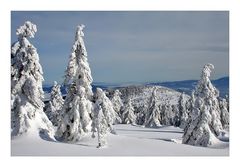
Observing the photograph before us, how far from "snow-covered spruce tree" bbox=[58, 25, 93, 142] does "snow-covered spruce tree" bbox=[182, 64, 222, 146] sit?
1338 centimetres

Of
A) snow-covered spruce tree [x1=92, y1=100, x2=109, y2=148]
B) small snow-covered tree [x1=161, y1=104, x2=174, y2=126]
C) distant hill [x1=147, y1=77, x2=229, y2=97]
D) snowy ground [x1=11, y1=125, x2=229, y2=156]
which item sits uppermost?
distant hill [x1=147, y1=77, x2=229, y2=97]

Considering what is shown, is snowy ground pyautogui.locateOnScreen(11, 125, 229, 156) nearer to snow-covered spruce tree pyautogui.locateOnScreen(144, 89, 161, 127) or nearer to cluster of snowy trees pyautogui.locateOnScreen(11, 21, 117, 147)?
cluster of snowy trees pyautogui.locateOnScreen(11, 21, 117, 147)

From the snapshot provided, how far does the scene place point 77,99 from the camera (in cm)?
3453

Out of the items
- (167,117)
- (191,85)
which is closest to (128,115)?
(167,117)

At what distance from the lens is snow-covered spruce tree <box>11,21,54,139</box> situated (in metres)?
30.8

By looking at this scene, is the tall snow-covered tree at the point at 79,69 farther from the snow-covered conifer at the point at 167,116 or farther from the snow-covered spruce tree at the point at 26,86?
the snow-covered conifer at the point at 167,116

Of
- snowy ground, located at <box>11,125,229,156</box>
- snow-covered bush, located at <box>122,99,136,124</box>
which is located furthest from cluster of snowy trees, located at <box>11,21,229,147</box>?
snow-covered bush, located at <box>122,99,136,124</box>

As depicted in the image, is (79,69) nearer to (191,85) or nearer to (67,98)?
(67,98)

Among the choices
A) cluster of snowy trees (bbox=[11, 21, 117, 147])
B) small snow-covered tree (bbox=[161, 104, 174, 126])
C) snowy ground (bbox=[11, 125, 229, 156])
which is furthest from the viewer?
small snow-covered tree (bbox=[161, 104, 174, 126])
